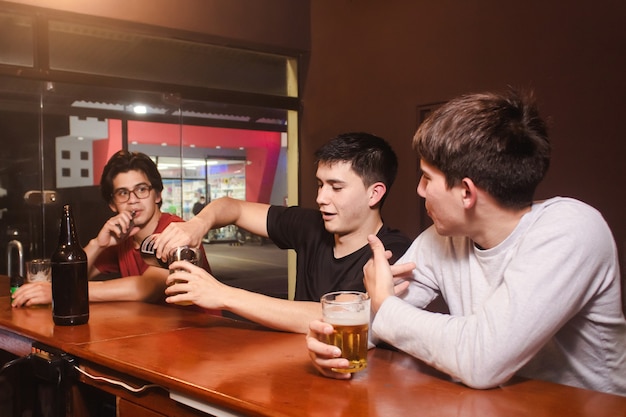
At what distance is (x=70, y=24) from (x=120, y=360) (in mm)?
3129

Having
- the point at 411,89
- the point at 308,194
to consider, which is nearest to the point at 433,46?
the point at 411,89

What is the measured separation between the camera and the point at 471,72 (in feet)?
12.2

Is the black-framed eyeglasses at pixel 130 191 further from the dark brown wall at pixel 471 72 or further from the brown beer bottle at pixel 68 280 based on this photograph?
the dark brown wall at pixel 471 72

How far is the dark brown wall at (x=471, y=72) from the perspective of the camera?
3068 mm

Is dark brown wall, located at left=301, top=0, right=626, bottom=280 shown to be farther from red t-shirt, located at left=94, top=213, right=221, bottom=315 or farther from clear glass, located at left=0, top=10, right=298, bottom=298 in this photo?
red t-shirt, located at left=94, top=213, right=221, bottom=315

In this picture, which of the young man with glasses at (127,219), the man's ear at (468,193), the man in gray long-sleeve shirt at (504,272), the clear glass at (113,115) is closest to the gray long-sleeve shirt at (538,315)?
the man in gray long-sleeve shirt at (504,272)

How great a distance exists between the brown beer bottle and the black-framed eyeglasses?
32.2 inches

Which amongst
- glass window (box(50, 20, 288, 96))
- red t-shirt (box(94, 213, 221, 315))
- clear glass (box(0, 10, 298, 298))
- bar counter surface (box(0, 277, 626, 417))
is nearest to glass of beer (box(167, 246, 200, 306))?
bar counter surface (box(0, 277, 626, 417))

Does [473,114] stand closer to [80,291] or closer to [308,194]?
[80,291]

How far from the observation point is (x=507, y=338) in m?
1.10

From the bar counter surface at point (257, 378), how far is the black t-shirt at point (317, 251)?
15.7 inches

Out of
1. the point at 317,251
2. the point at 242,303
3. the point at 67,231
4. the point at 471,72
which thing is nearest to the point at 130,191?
the point at 67,231

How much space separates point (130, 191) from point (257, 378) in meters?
1.66

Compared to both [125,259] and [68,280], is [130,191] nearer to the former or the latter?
[125,259]
